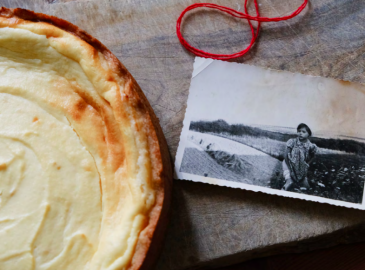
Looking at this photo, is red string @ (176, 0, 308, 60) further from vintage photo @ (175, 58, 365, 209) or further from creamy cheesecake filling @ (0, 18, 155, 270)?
creamy cheesecake filling @ (0, 18, 155, 270)

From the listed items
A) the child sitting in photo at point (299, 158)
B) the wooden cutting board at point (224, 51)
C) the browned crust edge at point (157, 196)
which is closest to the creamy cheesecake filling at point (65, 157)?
the browned crust edge at point (157, 196)

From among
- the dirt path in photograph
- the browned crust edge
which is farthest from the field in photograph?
the browned crust edge

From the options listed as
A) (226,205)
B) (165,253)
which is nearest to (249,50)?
(226,205)

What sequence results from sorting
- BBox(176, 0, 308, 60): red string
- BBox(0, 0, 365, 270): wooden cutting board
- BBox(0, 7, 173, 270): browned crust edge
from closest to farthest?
BBox(0, 7, 173, 270): browned crust edge < BBox(0, 0, 365, 270): wooden cutting board < BBox(176, 0, 308, 60): red string

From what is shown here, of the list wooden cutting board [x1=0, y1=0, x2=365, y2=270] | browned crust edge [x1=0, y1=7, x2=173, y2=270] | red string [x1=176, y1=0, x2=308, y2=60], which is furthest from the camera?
red string [x1=176, y1=0, x2=308, y2=60]

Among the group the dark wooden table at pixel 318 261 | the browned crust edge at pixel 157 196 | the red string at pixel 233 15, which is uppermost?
the red string at pixel 233 15

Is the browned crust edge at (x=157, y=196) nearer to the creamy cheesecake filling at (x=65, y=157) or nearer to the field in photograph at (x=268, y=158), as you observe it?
the creamy cheesecake filling at (x=65, y=157)
